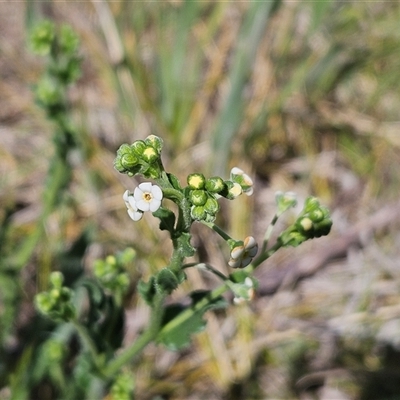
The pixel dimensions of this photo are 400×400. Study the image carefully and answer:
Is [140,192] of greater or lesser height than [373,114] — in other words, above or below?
below

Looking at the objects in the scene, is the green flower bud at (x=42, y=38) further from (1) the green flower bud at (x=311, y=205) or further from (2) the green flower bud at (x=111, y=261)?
(1) the green flower bud at (x=311, y=205)

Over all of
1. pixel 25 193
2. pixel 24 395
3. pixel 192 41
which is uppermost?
pixel 192 41

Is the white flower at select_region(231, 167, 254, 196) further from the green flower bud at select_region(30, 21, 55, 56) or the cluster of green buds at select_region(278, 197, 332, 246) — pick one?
the green flower bud at select_region(30, 21, 55, 56)

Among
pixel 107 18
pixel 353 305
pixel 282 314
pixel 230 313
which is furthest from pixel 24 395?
pixel 107 18

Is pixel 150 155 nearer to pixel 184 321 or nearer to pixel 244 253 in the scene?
pixel 244 253

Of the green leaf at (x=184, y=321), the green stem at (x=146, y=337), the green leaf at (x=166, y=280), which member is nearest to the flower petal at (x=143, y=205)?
the green leaf at (x=166, y=280)

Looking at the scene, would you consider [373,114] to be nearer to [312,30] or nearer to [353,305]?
[312,30]

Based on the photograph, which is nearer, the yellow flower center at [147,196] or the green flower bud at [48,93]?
the yellow flower center at [147,196]
